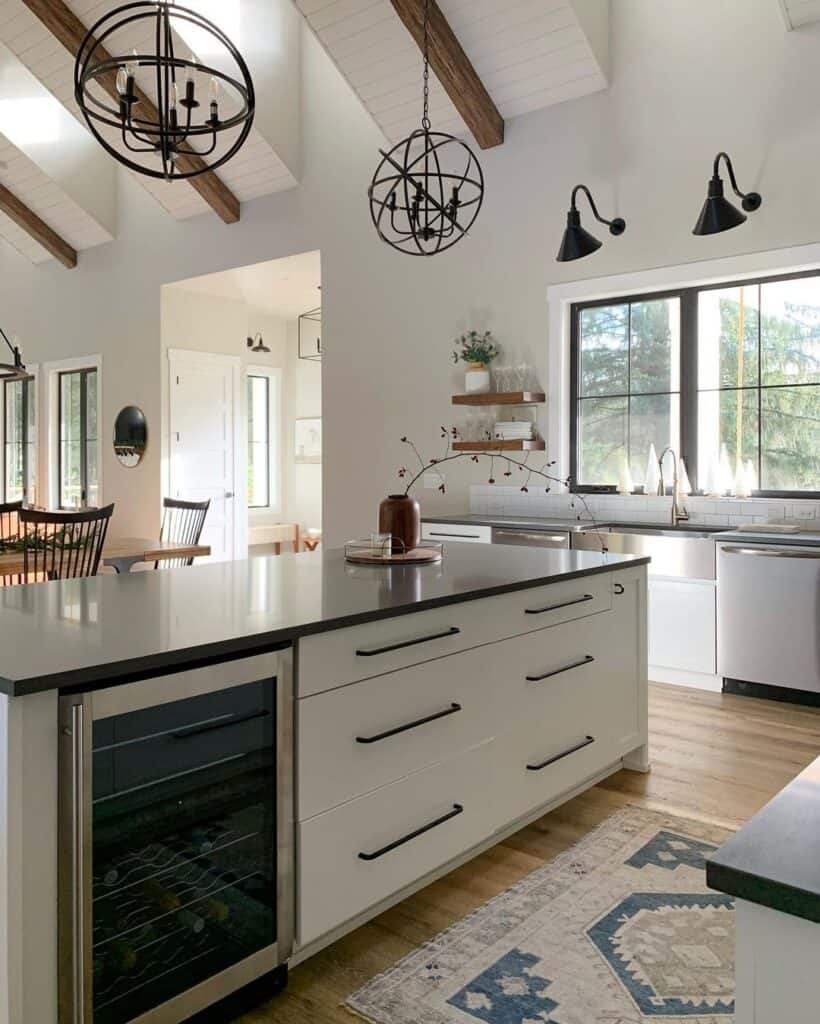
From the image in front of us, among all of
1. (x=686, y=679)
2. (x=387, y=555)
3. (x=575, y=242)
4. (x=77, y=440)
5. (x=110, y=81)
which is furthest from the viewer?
(x=77, y=440)

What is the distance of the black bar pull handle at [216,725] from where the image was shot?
1.68 m

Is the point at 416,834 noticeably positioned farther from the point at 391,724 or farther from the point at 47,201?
the point at 47,201

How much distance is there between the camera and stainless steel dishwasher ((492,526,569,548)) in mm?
4918

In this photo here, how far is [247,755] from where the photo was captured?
1790 mm

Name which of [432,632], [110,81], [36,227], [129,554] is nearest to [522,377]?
[129,554]

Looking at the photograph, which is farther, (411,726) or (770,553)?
(770,553)

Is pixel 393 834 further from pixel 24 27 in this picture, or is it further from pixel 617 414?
pixel 24 27

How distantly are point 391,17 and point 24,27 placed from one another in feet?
9.96

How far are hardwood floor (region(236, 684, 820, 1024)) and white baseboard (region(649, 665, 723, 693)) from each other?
0.20 ft

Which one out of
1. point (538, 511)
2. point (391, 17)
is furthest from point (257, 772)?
point (391, 17)

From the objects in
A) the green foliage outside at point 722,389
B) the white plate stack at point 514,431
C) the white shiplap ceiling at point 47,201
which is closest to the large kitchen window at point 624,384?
the green foliage outside at point 722,389

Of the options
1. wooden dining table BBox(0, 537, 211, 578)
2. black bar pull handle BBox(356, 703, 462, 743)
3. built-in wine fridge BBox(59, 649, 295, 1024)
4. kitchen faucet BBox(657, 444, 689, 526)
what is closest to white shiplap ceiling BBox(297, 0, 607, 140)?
kitchen faucet BBox(657, 444, 689, 526)

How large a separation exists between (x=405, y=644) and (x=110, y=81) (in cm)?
561

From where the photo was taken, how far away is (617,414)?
5.48m
